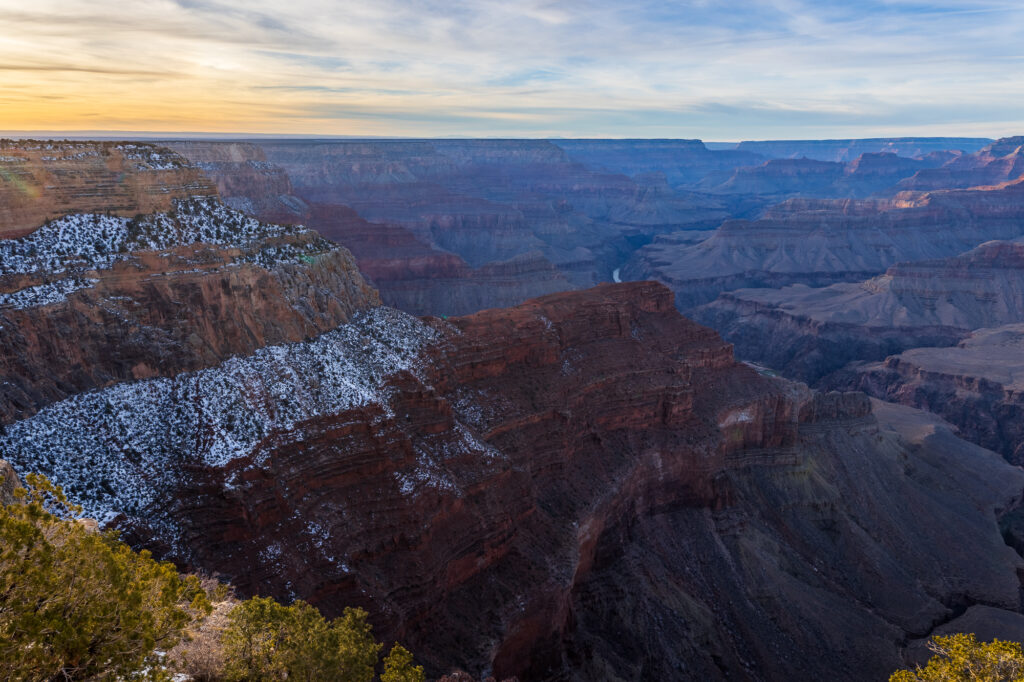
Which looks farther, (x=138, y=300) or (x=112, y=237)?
(x=112, y=237)

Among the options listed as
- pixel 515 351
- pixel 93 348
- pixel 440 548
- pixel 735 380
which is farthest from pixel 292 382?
pixel 735 380

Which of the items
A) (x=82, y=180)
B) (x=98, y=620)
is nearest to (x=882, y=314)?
(x=82, y=180)

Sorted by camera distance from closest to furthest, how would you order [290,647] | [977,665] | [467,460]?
[977,665] < [290,647] < [467,460]

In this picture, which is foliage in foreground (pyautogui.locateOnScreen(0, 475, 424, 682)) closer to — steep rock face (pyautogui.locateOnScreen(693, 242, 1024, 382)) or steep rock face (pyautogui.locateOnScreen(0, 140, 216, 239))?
steep rock face (pyautogui.locateOnScreen(0, 140, 216, 239))

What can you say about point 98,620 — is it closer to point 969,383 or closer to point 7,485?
point 7,485

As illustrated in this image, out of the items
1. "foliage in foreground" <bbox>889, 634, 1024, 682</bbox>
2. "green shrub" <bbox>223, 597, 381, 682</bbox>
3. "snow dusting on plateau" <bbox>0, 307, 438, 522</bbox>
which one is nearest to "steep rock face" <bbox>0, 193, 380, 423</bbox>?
"snow dusting on plateau" <bbox>0, 307, 438, 522</bbox>

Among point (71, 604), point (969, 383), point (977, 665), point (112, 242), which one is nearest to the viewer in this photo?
point (71, 604)

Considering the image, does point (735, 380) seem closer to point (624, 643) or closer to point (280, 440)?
point (624, 643)
